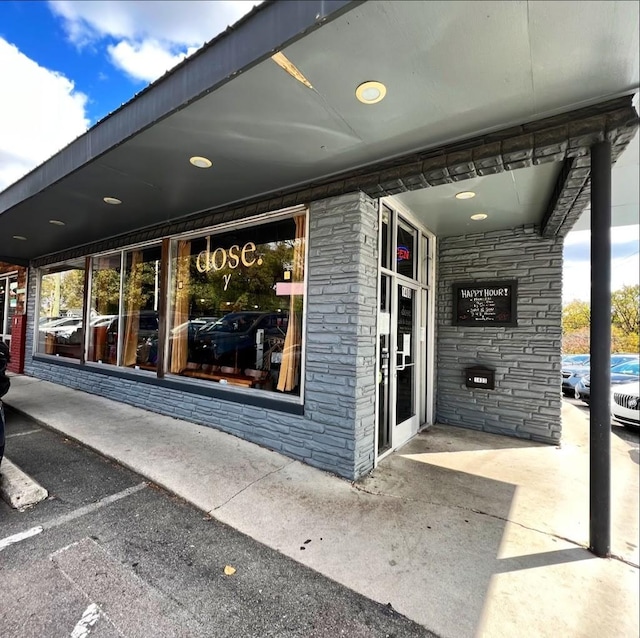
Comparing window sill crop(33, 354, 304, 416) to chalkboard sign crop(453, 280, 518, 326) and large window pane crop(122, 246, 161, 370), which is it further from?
chalkboard sign crop(453, 280, 518, 326)

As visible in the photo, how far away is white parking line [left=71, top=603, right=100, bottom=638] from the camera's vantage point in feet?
5.32

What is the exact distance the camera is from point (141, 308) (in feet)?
18.4

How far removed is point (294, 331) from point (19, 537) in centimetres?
258

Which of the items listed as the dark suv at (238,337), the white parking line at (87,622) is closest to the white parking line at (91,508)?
the white parking line at (87,622)

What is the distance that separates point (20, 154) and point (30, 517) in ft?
13.3

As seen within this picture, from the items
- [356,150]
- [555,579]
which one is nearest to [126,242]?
[356,150]

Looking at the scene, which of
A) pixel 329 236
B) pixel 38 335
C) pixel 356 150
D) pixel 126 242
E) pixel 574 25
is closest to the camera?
pixel 574 25

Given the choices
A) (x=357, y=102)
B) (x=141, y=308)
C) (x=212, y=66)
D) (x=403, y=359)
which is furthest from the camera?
(x=141, y=308)

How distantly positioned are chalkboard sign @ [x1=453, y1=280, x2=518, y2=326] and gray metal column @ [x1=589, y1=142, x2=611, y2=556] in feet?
8.13

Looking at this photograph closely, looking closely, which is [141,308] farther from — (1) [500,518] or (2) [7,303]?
(2) [7,303]

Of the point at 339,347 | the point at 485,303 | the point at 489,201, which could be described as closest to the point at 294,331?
the point at 339,347

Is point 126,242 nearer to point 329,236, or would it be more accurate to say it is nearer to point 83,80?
point 83,80

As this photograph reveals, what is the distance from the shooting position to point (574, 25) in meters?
1.60

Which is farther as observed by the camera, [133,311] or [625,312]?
[133,311]
